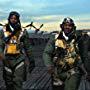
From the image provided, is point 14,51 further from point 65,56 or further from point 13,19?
point 65,56

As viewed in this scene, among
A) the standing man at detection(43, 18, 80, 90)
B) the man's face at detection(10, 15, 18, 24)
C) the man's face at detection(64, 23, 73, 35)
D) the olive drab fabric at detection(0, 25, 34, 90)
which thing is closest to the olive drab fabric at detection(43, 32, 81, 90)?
the standing man at detection(43, 18, 80, 90)

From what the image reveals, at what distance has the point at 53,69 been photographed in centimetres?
1088

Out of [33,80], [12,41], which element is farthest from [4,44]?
[33,80]

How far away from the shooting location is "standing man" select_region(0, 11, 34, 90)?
11.9 metres

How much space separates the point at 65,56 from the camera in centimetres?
1117

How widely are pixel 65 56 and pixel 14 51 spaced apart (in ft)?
4.40

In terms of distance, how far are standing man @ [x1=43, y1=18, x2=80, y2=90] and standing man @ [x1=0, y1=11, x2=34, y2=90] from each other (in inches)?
42.2

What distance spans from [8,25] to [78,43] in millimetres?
1800

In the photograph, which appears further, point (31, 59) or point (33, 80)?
point (33, 80)

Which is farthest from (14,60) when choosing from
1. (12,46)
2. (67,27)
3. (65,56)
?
(67,27)

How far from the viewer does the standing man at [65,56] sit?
11016mm

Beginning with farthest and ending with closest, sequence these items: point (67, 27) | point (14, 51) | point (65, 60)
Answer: point (14, 51) < point (65, 60) < point (67, 27)

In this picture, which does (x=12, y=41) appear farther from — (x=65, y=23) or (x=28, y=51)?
(x=65, y=23)

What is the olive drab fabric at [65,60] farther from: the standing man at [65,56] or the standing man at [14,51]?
the standing man at [14,51]
